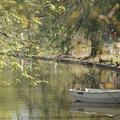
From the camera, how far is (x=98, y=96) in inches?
920

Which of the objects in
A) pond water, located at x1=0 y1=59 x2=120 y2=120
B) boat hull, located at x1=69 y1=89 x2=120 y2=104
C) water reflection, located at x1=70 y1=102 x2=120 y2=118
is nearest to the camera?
pond water, located at x1=0 y1=59 x2=120 y2=120

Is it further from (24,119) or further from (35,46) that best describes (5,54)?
(24,119)

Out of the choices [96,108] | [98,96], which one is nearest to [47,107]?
[96,108]

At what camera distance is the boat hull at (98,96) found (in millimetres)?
23125

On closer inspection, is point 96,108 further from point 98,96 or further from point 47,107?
point 47,107

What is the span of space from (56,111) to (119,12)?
14.3 metres

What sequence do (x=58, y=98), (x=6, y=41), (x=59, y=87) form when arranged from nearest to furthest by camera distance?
(x=6, y=41), (x=58, y=98), (x=59, y=87)

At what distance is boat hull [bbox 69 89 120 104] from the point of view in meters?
23.1

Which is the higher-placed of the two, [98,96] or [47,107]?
[98,96]

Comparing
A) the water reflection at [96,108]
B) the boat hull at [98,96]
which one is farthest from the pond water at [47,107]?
the boat hull at [98,96]

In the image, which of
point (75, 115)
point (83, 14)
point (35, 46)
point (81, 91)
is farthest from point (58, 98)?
point (83, 14)

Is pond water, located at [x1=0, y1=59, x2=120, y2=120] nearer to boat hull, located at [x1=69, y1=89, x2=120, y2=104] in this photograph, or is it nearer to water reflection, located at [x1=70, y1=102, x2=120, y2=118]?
water reflection, located at [x1=70, y1=102, x2=120, y2=118]

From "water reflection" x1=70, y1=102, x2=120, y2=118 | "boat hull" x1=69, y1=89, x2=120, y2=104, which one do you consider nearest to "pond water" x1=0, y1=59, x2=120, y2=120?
"water reflection" x1=70, y1=102, x2=120, y2=118

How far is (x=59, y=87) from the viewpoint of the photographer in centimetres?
3133
